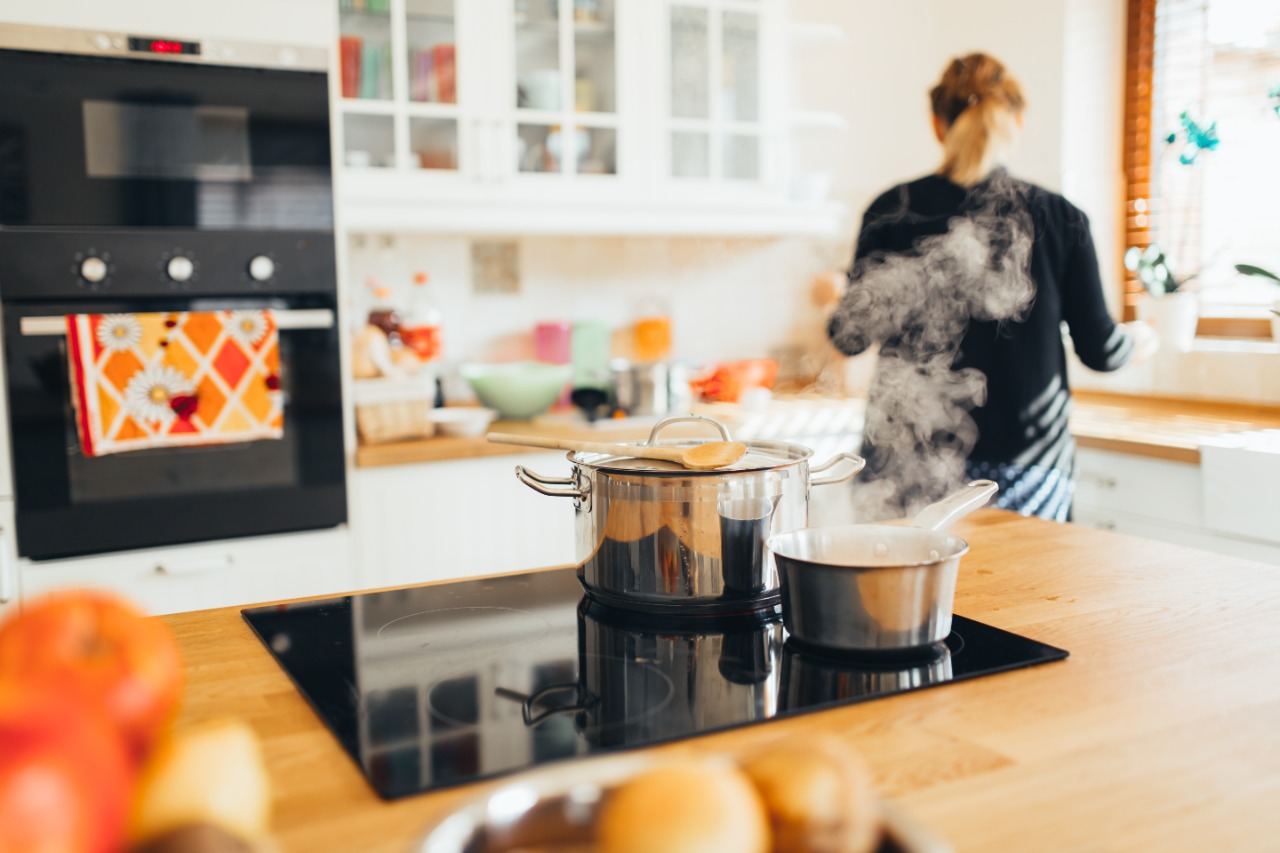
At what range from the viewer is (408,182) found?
2.64 meters

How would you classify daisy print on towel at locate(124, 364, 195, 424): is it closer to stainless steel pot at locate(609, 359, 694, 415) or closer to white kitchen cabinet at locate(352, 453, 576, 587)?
white kitchen cabinet at locate(352, 453, 576, 587)

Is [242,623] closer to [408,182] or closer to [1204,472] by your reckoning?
[408,182]

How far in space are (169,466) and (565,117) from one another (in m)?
1.29

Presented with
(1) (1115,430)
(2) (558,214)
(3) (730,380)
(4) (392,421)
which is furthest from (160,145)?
(1) (1115,430)

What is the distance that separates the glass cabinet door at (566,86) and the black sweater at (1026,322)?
0.86 meters

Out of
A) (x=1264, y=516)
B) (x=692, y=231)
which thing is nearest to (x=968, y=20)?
(x=692, y=231)

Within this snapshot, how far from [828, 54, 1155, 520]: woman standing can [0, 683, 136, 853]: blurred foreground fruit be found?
206cm

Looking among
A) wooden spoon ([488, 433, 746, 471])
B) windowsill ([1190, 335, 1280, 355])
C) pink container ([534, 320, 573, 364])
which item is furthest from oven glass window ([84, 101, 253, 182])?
windowsill ([1190, 335, 1280, 355])

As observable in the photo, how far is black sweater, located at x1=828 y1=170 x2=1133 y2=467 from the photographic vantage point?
2.21m

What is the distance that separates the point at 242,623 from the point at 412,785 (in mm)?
477

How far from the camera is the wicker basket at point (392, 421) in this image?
2.47 m

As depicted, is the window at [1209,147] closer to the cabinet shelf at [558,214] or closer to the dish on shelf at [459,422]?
the cabinet shelf at [558,214]

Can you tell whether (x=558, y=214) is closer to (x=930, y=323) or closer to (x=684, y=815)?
(x=930, y=323)

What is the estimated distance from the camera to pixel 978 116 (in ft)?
7.22
